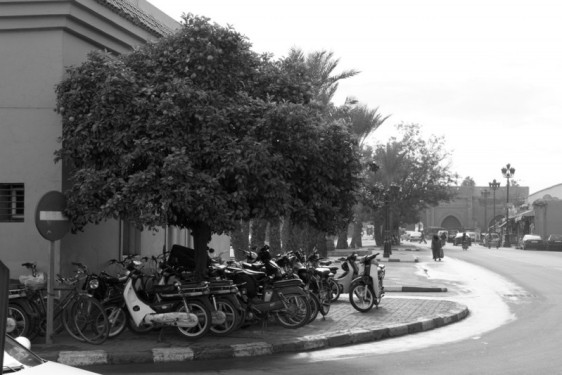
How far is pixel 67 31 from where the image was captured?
1162cm

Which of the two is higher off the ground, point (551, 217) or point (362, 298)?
point (551, 217)

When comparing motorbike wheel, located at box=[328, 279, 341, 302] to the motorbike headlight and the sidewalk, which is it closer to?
the sidewalk

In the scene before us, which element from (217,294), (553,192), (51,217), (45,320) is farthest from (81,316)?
(553,192)

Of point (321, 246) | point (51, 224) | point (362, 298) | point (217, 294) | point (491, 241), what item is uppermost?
point (51, 224)

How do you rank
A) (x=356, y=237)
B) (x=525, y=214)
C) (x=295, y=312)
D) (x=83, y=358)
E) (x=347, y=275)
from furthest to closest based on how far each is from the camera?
(x=525, y=214) < (x=356, y=237) < (x=347, y=275) < (x=295, y=312) < (x=83, y=358)

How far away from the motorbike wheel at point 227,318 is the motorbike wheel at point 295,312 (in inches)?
40.1

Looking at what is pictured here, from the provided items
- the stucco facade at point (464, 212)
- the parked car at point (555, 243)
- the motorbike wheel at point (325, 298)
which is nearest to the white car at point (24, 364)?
the motorbike wheel at point (325, 298)

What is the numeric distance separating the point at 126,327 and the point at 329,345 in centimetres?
307

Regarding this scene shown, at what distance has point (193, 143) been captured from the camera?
1003 centimetres

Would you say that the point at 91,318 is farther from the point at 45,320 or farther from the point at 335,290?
the point at 335,290

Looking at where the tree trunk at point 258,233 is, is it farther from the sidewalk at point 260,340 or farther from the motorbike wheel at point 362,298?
the motorbike wheel at point 362,298

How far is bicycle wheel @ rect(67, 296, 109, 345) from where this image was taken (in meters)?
9.63

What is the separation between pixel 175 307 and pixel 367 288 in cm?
466

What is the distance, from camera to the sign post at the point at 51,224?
9609 millimetres
